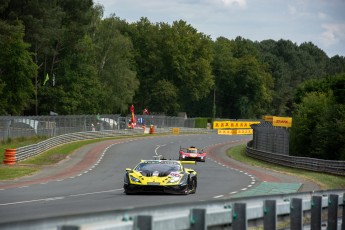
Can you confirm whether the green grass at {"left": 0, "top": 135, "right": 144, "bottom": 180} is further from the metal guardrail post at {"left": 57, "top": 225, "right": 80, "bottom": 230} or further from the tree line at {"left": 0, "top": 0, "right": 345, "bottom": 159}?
the metal guardrail post at {"left": 57, "top": 225, "right": 80, "bottom": 230}

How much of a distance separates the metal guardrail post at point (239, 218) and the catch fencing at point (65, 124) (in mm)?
45761

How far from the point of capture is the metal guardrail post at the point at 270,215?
365 inches

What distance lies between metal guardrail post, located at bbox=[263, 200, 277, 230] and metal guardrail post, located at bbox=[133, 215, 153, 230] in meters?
2.77

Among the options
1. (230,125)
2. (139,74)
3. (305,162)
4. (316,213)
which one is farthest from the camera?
(139,74)

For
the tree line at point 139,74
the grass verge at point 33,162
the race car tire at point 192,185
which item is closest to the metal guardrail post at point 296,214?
the race car tire at point 192,185

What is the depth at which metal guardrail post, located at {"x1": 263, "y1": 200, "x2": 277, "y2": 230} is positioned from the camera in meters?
9.27

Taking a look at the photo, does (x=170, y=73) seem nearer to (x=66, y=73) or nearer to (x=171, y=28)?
(x=171, y=28)

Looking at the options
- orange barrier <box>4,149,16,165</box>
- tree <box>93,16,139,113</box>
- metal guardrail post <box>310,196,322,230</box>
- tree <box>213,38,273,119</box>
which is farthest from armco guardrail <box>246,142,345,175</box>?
tree <box>213,38,273,119</box>

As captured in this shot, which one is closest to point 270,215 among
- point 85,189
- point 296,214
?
point 296,214

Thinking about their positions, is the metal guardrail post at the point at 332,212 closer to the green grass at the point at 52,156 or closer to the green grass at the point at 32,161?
the green grass at the point at 32,161

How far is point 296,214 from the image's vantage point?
32.7 ft

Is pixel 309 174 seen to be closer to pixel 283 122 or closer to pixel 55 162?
pixel 55 162

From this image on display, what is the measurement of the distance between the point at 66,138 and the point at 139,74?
2592 inches

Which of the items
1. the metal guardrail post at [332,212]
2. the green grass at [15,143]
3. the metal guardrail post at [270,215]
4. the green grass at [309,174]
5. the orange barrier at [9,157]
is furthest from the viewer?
the green grass at [15,143]
